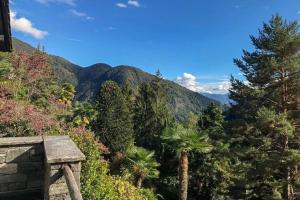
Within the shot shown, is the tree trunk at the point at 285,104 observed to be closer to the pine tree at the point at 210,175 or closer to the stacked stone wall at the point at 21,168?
the pine tree at the point at 210,175

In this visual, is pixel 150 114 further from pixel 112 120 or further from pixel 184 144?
pixel 184 144

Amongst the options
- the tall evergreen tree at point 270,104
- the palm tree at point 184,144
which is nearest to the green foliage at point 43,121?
the palm tree at point 184,144

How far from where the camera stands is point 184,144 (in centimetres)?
2189

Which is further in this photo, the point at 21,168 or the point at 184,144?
the point at 184,144

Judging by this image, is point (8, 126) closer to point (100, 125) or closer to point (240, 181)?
point (100, 125)

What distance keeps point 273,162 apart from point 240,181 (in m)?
3.08

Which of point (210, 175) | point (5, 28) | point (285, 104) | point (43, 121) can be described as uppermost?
point (5, 28)

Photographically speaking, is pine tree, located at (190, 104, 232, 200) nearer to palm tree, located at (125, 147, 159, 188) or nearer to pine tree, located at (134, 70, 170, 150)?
pine tree, located at (134, 70, 170, 150)

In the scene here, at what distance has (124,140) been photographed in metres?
23.3

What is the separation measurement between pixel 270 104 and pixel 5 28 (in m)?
18.6

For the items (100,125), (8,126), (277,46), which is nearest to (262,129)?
(277,46)

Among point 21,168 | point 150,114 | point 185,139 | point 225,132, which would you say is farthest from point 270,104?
point 21,168

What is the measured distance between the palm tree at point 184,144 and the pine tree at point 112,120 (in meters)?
2.71

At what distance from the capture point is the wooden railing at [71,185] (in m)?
3.39
